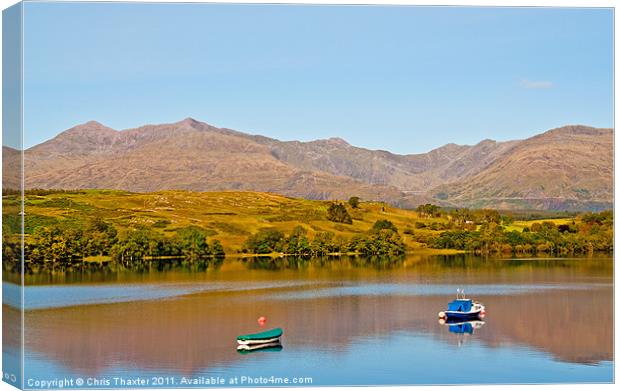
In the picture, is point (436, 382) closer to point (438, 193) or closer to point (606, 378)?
point (606, 378)

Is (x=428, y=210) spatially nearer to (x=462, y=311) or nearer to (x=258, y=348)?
(x=462, y=311)

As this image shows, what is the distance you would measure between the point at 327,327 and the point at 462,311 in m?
4.15

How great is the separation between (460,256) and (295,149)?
11089mm

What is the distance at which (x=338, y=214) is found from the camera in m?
61.2

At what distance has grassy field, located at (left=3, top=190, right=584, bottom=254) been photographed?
55062 mm

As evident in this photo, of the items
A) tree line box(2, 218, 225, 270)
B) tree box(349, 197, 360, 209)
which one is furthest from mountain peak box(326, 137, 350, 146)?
tree box(349, 197, 360, 209)

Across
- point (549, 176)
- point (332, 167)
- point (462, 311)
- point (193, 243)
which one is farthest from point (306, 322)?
point (332, 167)

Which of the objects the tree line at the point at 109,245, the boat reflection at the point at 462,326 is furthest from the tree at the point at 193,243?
the boat reflection at the point at 462,326

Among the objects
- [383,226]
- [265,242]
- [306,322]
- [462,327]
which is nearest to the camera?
[462,327]

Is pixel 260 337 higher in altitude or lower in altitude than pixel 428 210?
lower

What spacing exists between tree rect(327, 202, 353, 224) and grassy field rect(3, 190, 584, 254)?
0.32m

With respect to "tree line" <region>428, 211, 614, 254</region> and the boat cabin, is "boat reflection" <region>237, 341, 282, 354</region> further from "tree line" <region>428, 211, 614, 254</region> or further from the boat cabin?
"tree line" <region>428, 211, 614, 254</region>

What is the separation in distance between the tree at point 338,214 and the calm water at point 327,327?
14.4m

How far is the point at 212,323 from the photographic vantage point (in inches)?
1208
